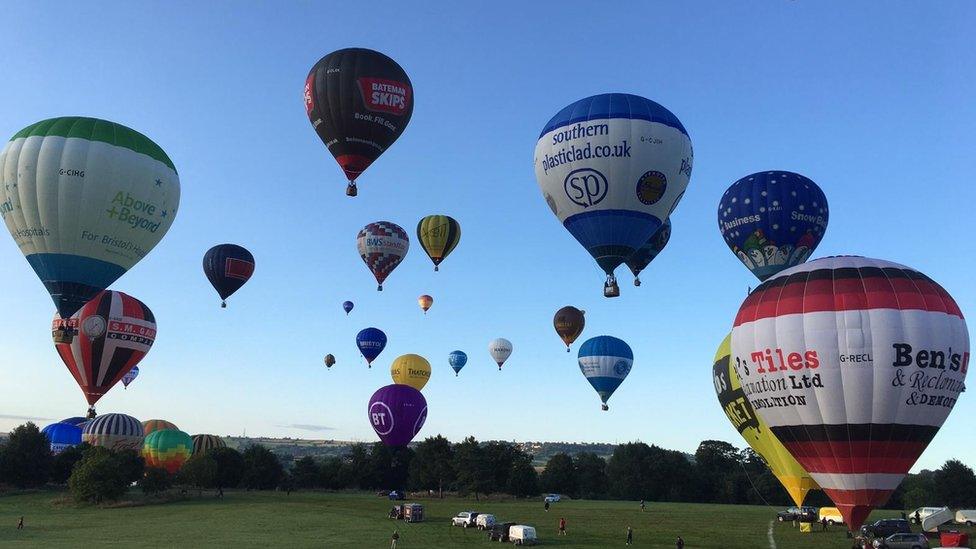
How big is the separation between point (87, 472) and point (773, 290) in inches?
2183

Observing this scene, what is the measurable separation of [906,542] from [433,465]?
54.3m

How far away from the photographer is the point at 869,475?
2228 centimetres

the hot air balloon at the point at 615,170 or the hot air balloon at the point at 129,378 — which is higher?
the hot air balloon at the point at 615,170

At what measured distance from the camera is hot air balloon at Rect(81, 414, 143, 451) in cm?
7656

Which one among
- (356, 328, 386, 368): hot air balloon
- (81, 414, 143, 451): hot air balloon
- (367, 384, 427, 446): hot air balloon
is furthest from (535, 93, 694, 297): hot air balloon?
(81, 414, 143, 451): hot air balloon

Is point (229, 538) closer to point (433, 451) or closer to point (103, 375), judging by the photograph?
point (103, 375)

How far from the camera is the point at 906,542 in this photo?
3447 centimetres

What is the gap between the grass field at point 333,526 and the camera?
3659 cm

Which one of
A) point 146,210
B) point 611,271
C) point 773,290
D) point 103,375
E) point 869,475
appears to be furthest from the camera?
point 103,375

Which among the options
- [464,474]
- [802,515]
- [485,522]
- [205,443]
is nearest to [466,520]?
[485,522]

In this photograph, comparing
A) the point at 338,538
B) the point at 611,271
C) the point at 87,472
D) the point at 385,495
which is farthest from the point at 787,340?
the point at 385,495

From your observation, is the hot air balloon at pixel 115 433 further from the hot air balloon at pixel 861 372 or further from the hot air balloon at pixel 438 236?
the hot air balloon at pixel 861 372

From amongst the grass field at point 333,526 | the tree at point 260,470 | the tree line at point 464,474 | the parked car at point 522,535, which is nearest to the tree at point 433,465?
the tree line at point 464,474

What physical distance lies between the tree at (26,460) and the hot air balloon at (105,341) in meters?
31.0
